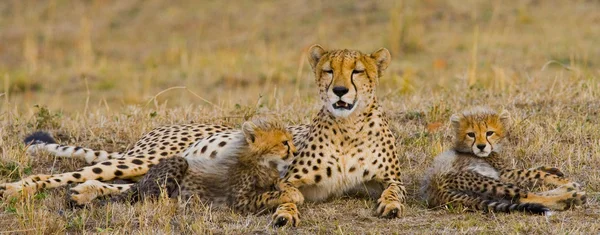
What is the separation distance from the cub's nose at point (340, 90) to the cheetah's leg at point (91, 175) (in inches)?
53.5

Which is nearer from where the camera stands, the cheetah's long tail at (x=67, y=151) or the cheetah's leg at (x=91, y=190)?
the cheetah's leg at (x=91, y=190)

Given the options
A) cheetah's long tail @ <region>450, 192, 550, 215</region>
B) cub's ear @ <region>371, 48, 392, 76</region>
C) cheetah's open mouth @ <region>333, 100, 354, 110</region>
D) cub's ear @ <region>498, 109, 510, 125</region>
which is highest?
cub's ear @ <region>371, 48, 392, 76</region>

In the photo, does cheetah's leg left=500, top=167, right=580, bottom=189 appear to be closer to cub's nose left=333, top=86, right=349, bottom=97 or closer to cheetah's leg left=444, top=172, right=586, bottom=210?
cheetah's leg left=444, top=172, right=586, bottom=210

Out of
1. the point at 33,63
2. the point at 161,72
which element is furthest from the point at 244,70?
the point at 33,63

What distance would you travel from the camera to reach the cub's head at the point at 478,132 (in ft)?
16.1

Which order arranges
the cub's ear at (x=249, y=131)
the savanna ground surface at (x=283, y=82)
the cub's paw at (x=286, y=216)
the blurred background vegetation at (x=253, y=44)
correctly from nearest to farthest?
1. the cub's paw at (x=286, y=216)
2. the savanna ground surface at (x=283, y=82)
3. the cub's ear at (x=249, y=131)
4. the blurred background vegetation at (x=253, y=44)

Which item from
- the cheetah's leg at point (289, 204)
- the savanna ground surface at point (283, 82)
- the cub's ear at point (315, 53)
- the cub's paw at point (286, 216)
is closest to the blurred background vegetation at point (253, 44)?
the savanna ground surface at point (283, 82)

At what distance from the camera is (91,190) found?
4781 mm

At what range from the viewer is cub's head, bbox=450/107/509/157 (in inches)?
193

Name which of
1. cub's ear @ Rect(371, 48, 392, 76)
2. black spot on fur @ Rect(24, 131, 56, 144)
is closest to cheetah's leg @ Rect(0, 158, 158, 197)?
black spot on fur @ Rect(24, 131, 56, 144)

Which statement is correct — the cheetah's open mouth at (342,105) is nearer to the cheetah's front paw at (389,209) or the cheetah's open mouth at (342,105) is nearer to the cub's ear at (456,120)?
the cheetah's front paw at (389,209)

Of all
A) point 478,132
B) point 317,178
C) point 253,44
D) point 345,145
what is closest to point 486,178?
point 478,132

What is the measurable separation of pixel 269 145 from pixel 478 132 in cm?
106

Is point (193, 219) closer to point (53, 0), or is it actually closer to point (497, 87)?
point (497, 87)
